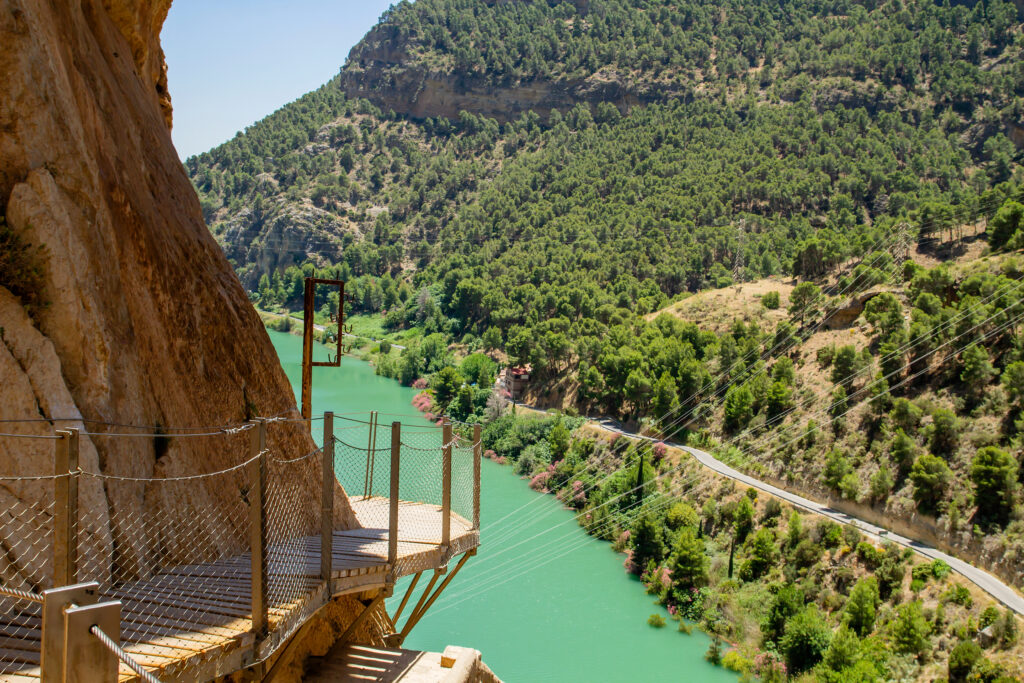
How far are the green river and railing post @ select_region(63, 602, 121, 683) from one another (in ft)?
70.6

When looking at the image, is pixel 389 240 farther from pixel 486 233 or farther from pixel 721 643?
pixel 721 643

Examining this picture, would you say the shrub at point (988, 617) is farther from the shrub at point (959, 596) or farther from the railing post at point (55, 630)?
the railing post at point (55, 630)

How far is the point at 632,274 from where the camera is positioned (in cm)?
6538

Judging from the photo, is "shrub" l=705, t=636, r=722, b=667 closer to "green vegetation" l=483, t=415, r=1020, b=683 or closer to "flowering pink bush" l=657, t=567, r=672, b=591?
"green vegetation" l=483, t=415, r=1020, b=683

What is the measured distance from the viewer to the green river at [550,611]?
25.1 meters

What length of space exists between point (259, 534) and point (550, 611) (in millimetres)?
25177

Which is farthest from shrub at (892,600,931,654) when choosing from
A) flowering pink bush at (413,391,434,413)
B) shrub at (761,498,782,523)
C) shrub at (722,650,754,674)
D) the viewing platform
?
flowering pink bush at (413,391,434,413)

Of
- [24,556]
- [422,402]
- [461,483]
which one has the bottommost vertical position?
[422,402]

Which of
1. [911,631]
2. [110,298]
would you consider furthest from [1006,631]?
[110,298]

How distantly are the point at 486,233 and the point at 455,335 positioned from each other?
22.7 metres

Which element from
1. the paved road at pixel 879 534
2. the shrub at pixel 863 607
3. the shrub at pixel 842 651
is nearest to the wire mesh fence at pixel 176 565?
the shrub at pixel 842 651

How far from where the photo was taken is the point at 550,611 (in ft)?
93.8

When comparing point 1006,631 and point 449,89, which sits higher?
point 449,89

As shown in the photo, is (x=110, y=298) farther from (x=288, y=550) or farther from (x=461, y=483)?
(x=461, y=483)
